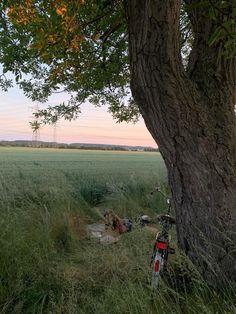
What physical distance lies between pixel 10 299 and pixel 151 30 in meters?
3.26

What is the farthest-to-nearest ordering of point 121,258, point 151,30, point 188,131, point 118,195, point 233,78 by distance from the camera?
point 118,195
point 121,258
point 233,78
point 188,131
point 151,30

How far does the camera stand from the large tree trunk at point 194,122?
3.11 metres

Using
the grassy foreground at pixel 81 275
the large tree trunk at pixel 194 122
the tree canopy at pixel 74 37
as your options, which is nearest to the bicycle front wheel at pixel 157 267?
the grassy foreground at pixel 81 275

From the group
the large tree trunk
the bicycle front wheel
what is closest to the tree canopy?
the large tree trunk

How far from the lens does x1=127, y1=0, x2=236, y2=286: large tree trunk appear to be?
3.11 m

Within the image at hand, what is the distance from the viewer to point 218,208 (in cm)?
332

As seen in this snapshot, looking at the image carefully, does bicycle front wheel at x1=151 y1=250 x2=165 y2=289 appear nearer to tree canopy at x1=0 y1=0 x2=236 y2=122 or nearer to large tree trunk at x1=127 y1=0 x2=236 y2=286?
large tree trunk at x1=127 y1=0 x2=236 y2=286

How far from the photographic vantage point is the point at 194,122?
10.7 ft

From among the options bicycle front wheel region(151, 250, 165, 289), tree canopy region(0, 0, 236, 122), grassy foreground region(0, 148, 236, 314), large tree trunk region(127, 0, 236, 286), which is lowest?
grassy foreground region(0, 148, 236, 314)

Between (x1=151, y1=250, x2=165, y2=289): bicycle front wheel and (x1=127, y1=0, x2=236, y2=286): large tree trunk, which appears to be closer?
(x1=127, y1=0, x2=236, y2=286): large tree trunk

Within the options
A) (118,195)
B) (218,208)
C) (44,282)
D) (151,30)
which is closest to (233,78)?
(151,30)

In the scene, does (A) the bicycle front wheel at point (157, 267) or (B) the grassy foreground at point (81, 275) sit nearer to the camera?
(B) the grassy foreground at point (81, 275)

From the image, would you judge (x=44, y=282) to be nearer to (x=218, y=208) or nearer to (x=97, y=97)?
(x=218, y=208)

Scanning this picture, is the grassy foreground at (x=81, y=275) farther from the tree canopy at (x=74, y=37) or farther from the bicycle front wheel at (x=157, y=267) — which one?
the tree canopy at (x=74, y=37)
